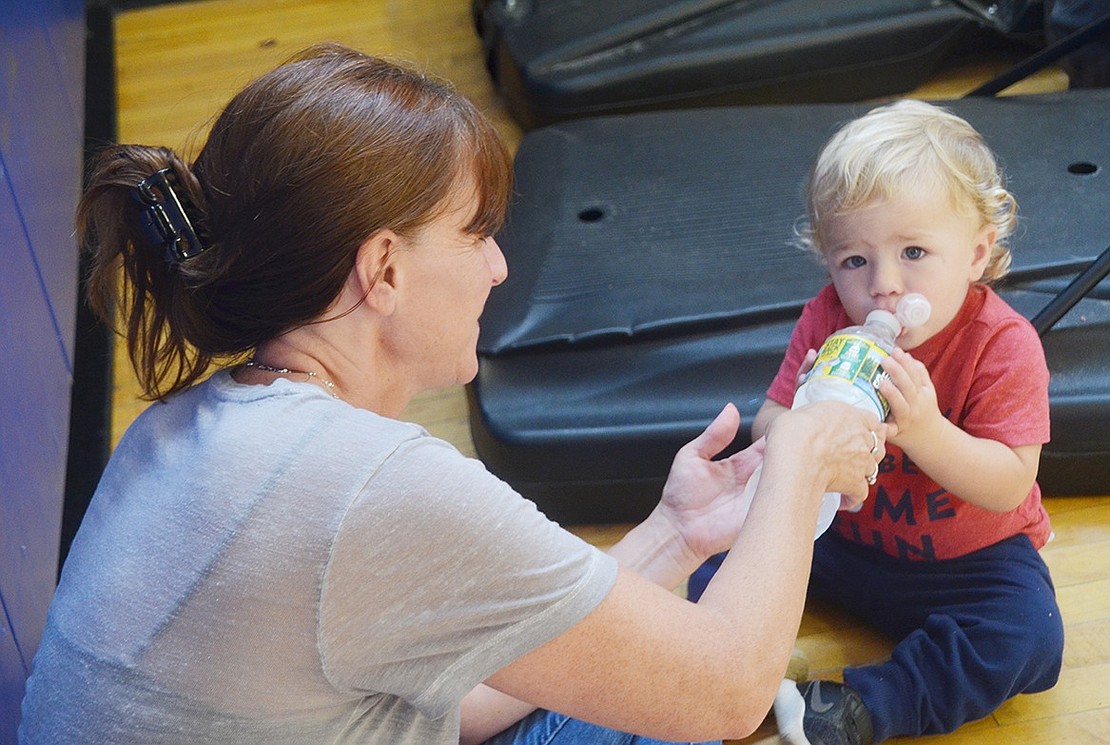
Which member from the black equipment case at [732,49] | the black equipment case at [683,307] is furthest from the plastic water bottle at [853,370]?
the black equipment case at [732,49]

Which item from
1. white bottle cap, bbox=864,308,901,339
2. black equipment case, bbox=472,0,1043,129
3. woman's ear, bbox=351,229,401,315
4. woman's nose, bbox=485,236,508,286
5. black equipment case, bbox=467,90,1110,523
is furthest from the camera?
black equipment case, bbox=472,0,1043,129

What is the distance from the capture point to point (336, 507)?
910 mm

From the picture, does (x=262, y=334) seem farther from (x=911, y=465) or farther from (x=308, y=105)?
(x=911, y=465)

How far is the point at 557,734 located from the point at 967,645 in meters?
0.53

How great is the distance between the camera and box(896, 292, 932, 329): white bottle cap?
1351 millimetres

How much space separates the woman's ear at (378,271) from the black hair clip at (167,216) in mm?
141

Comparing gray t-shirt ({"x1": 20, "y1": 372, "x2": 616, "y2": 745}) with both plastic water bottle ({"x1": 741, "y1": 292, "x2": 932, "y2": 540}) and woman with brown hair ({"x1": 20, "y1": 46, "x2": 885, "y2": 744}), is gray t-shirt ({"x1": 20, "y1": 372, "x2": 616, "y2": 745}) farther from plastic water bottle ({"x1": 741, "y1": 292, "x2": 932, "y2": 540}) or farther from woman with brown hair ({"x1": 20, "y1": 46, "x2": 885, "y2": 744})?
plastic water bottle ({"x1": 741, "y1": 292, "x2": 932, "y2": 540})

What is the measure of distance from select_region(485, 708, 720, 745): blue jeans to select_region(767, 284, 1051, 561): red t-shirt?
392mm

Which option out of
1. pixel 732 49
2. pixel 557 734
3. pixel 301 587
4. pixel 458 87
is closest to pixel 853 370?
pixel 557 734

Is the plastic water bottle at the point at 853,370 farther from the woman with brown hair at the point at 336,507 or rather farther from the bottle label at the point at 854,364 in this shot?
the woman with brown hair at the point at 336,507

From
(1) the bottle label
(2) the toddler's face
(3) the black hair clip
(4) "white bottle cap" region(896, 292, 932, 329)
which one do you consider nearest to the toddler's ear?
(2) the toddler's face

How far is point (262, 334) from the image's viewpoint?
1.08 m

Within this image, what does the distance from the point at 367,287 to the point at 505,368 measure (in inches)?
35.7

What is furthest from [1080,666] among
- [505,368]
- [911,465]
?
[505,368]
